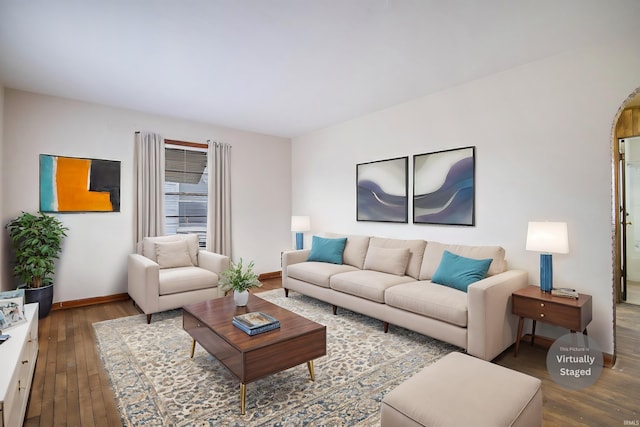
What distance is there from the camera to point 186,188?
5215 millimetres

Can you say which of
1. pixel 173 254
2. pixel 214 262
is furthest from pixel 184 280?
pixel 173 254

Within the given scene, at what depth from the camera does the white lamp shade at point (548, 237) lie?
2.69 metres

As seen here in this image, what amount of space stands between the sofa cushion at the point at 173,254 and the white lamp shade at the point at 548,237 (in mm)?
3899

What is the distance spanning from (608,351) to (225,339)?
10.0ft

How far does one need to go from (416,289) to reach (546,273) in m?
1.09

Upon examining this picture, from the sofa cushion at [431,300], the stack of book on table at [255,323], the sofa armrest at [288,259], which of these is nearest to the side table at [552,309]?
the sofa cushion at [431,300]

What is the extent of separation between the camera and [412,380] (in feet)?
5.44

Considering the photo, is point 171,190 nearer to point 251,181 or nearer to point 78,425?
point 251,181

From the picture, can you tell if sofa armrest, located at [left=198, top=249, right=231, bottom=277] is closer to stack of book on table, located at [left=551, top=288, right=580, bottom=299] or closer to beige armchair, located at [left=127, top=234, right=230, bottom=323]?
beige armchair, located at [left=127, top=234, right=230, bottom=323]

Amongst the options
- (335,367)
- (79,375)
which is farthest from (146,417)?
(335,367)

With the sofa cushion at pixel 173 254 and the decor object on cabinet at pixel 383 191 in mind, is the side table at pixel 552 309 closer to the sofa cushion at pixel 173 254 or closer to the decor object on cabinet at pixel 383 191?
the decor object on cabinet at pixel 383 191

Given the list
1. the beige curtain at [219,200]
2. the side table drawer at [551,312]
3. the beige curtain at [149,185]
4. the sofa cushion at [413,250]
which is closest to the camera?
the side table drawer at [551,312]

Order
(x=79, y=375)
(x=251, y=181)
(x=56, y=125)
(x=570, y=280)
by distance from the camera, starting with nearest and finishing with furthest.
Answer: (x=79, y=375), (x=570, y=280), (x=56, y=125), (x=251, y=181)

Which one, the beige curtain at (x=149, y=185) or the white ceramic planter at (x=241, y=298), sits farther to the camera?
the beige curtain at (x=149, y=185)
